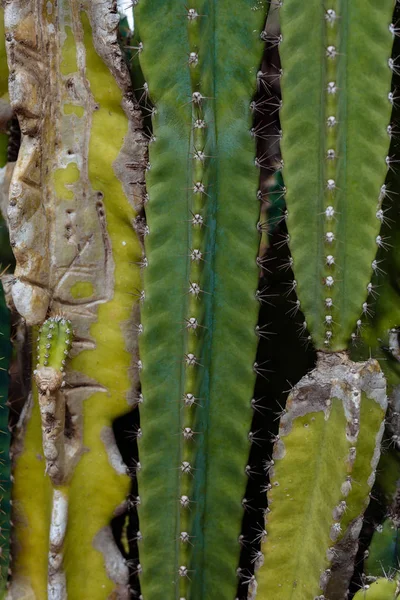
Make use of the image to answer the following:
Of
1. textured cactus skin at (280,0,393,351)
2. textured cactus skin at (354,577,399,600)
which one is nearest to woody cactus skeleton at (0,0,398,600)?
textured cactus skin at (280,0,393,351)

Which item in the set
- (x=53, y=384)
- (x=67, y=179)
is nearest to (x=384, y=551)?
(x=53, y=384)

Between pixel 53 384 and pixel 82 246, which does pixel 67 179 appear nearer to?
pixel 82 246

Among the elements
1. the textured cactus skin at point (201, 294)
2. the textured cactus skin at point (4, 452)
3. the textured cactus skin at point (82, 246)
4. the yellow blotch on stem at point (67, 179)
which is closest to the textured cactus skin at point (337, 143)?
the textured cactus skin at point (201, 294)

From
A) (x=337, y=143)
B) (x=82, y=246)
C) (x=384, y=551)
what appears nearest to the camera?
(x=337, y=143)

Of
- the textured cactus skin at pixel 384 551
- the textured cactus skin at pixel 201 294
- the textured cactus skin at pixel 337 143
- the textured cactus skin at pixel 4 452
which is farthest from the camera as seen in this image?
the textured cactus skin at pixel 4 452

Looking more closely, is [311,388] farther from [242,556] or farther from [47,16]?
[47,16]

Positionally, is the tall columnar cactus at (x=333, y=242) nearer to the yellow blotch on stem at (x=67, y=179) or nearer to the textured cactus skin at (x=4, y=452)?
the yellow blotch on stem at (x=67, y=179)

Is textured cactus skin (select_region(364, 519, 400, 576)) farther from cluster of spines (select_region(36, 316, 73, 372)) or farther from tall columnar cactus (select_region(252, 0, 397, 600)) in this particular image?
cluster of spines (select_region(36, 316, 73, 372))
